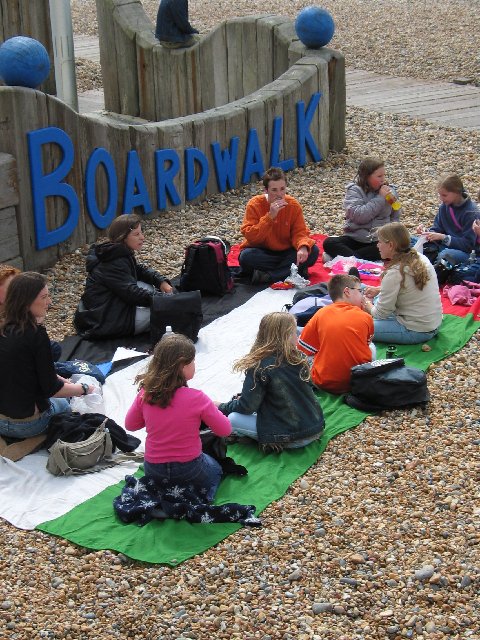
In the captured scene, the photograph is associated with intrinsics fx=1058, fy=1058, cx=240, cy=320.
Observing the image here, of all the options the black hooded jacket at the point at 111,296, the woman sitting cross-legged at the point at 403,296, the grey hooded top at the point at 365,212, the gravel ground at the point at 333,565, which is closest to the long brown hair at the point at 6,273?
the black hooded jacket at the point at 111,296

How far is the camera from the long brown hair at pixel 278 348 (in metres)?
5.71

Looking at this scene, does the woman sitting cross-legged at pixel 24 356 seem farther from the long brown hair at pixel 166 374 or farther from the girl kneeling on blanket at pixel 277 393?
the girl kneeling on blanket at pixel 277 393

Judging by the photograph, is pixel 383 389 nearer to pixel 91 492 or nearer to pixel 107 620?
pixel 91 492

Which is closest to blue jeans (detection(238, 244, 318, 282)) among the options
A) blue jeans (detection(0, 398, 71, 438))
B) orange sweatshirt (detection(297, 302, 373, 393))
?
orange sweatshirt (detection(297, 302, 373, 393))

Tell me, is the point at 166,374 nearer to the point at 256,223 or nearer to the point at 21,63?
the point at 256,223

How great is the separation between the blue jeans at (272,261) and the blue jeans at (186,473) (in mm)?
3223

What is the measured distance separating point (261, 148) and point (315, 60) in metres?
1.32

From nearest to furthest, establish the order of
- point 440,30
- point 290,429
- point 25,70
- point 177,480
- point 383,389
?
1. point 177,480
2. point 290,429
3. point 383,389
4. point 25,70
5. point 440,30

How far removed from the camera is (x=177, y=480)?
529 centimetres

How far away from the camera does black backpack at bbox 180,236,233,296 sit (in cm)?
790

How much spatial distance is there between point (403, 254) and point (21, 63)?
3.41m

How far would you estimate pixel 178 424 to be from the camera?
207 inches

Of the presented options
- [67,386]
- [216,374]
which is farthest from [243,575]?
[216,374]

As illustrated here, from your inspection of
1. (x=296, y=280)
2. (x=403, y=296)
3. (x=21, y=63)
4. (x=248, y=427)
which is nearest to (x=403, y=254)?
(x=403, y=296)
